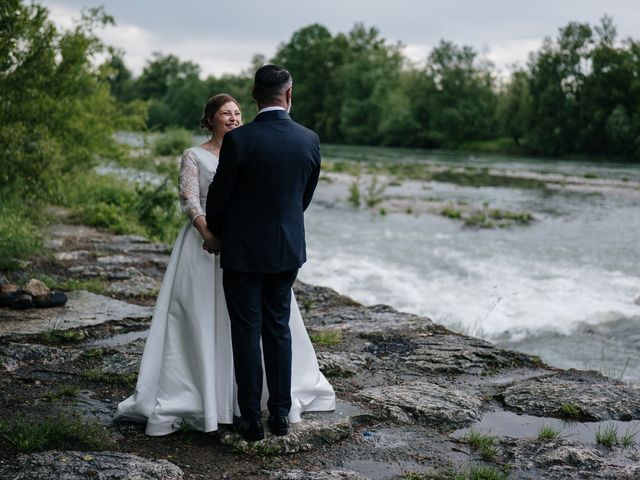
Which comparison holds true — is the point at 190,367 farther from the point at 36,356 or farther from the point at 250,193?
the point at 36,356

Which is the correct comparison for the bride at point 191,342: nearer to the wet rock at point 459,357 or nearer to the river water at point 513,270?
the wet rock at point 459,357

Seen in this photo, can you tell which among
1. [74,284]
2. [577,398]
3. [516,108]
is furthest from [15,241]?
[516,108]

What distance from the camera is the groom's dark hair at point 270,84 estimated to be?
433 centimetres

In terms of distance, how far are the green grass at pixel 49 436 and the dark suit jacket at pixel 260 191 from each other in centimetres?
122

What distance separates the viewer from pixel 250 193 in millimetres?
4332

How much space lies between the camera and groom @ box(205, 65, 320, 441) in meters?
4.29

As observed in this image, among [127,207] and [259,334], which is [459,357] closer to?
[259,334]

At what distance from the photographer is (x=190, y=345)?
4.70 meters

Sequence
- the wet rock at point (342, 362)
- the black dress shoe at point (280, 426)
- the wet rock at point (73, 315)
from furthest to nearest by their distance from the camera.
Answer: the wet rock at point (73, 315), the wet rock at point (342, 362), the black dress shoe at point (280, 426)

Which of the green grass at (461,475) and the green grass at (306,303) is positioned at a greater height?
the green grass at (461,475)

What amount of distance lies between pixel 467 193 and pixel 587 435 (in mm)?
27882

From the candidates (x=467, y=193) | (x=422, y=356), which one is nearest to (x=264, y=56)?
(x=467, y=193)

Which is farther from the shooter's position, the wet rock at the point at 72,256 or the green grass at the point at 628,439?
the wet rock at the point at 72,256


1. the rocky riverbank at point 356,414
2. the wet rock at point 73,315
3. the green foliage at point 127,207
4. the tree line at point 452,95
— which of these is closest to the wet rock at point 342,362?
the rocky riverbank at point 356,414
